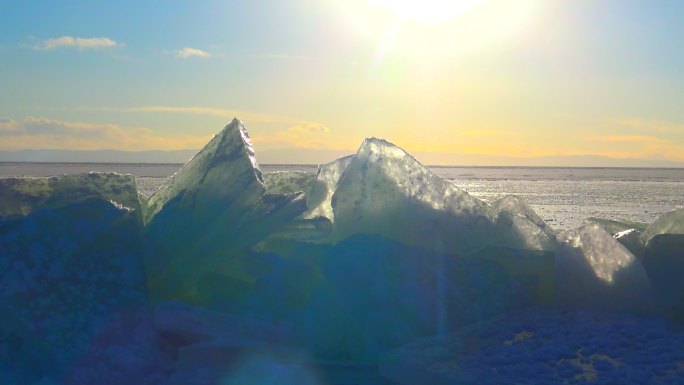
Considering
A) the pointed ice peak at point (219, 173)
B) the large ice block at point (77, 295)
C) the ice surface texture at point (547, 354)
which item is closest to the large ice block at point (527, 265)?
the ice surface texture at point (547, 354)

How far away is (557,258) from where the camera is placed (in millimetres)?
4094

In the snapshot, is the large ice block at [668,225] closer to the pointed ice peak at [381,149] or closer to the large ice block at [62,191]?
the pointed ice peak at [381,149]

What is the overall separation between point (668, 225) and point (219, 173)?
280cm

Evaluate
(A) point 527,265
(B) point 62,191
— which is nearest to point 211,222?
(B) point 62,191

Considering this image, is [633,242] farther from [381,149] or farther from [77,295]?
[77,295]

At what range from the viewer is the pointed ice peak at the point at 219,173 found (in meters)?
3.98

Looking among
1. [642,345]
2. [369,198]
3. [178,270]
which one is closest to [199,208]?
[178,270]

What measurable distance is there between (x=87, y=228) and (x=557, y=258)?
2.65 metres

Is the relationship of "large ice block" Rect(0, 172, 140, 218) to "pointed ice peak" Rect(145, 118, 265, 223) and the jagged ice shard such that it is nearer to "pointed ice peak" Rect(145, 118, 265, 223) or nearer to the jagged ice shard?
the jagged ice shard

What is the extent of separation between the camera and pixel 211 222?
3.95 metres

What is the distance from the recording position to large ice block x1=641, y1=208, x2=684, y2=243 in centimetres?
435

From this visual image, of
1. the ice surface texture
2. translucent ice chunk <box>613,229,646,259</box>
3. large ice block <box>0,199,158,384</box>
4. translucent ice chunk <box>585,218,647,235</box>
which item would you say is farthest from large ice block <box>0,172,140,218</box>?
translucent ice chunk <box>585,218,647,235</box>

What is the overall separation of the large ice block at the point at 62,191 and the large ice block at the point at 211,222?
9.6 inches

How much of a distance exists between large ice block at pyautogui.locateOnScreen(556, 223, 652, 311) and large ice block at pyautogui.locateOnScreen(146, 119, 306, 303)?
157 cm
